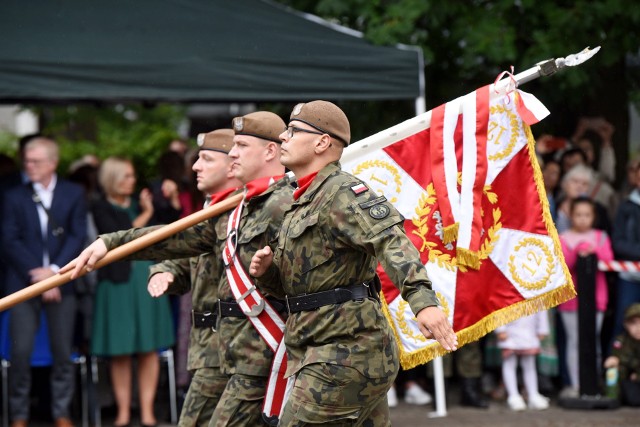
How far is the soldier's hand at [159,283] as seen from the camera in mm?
6383

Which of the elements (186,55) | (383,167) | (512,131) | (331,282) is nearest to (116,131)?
(186,55)

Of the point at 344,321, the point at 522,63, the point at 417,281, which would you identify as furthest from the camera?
the point at 522,63

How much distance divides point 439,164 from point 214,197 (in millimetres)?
1162

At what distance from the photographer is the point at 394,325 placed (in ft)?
20.5

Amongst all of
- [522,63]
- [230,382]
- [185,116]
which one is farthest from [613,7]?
[185,116]

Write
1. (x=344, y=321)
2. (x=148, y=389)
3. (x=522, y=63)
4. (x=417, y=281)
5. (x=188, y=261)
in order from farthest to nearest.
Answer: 1. (x=522, y=63)
2. (x=148, y=389)
3. (x=188, y=261)
4. (x=344, y=321)
5. (x=417, y=281)

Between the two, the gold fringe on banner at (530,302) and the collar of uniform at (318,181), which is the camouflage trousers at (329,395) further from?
the gold fringe on banner at (530,302)

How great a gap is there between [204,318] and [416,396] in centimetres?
401

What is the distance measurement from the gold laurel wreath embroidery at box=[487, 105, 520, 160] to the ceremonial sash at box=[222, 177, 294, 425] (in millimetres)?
1192

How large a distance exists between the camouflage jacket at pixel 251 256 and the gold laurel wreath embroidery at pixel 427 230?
0.73m

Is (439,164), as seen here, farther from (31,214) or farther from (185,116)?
(185,116)

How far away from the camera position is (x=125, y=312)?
9.20 meters

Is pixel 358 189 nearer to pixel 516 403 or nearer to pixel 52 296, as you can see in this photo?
pixel 52 296

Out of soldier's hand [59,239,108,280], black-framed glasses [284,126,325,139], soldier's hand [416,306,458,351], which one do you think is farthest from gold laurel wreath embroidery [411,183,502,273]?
soldier's hand [416,306,458,351]
